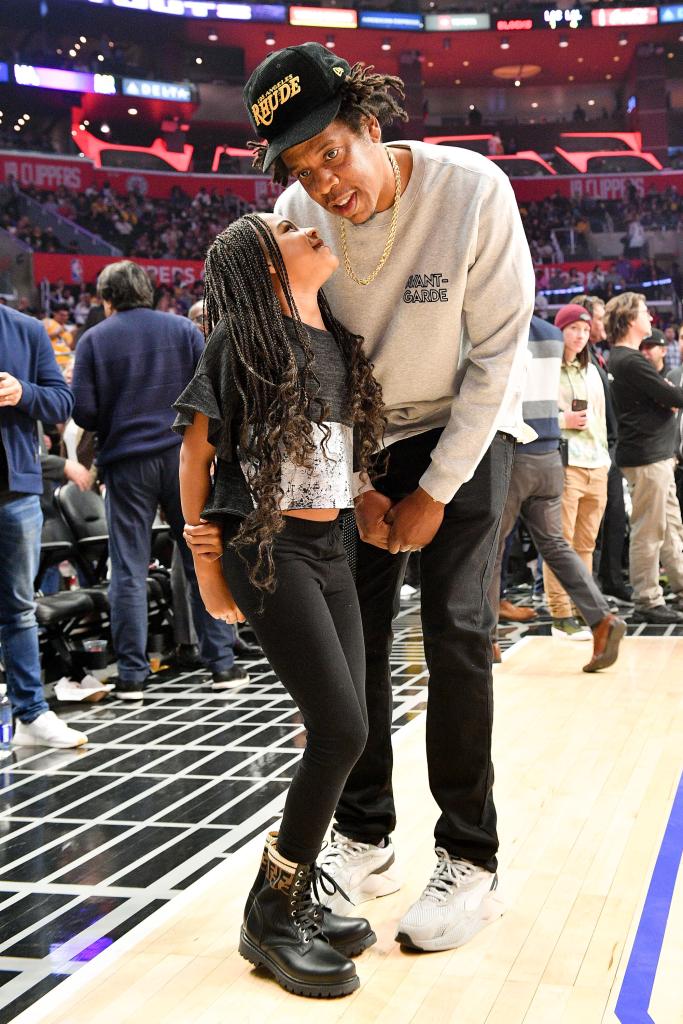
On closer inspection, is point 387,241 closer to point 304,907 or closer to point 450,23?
point 304,907

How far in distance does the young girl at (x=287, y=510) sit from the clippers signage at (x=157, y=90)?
2658cm

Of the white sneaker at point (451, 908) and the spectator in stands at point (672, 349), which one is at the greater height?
the spectator in stands at point (672, 349)

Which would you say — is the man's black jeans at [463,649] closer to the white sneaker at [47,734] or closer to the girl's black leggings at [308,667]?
the girl's black leggings at [308,667]

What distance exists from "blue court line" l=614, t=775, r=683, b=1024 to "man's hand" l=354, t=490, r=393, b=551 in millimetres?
886

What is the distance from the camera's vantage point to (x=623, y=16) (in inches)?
1091

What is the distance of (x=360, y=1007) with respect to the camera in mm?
1892

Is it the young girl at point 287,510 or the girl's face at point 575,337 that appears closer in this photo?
the young girl at point 287,510

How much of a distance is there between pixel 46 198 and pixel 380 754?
73.9ft

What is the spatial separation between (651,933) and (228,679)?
2.90 m

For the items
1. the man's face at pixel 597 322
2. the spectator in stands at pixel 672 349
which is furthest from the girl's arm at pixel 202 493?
the spectator in stands at pixel 672 349

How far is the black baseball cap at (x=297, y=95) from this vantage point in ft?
6.27

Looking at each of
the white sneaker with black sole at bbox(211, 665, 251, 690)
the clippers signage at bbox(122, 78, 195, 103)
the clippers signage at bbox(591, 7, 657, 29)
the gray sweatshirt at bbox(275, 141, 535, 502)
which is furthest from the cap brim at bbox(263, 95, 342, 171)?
the clippers signage at bbox(591, 7, 657, 29)

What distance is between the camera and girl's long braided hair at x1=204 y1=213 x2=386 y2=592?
1914 millimetres

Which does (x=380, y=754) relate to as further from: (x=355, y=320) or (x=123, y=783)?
(x=123, y=783)
